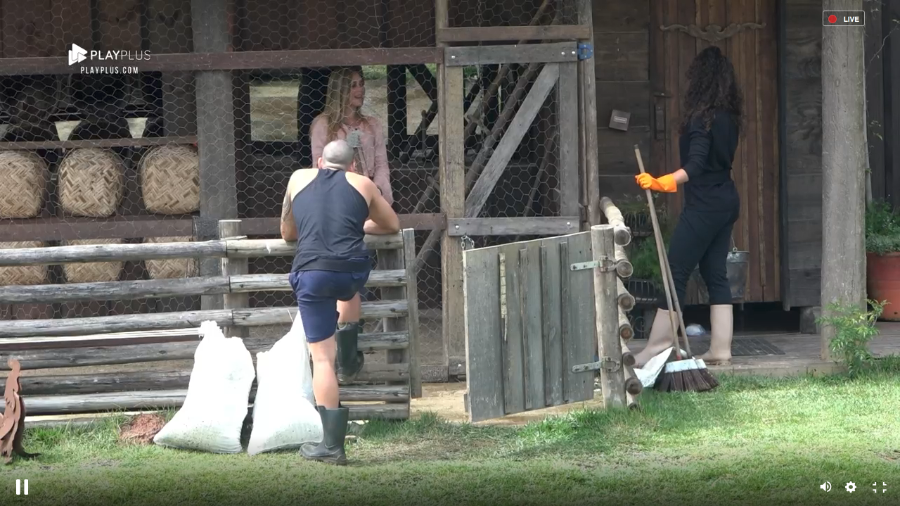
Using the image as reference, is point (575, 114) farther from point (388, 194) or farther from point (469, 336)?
point (469, 336)

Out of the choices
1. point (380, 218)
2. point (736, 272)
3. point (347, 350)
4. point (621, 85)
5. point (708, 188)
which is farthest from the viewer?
point (621, 85)

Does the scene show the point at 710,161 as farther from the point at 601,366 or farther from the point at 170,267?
the point at 170,267

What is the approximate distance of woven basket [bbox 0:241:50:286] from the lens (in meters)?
9.04

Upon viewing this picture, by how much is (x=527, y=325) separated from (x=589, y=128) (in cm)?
189

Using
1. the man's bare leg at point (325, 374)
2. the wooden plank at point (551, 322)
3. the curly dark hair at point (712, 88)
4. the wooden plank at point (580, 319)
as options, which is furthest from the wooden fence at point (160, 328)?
the curly dark hair at point (712, 88)

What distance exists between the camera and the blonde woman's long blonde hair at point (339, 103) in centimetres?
818

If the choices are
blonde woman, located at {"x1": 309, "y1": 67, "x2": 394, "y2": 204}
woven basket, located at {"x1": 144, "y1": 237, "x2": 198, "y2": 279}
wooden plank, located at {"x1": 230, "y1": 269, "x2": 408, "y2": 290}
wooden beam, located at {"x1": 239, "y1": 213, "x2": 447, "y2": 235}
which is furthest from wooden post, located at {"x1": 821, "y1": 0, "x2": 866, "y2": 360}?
woven basket, located at {"x1": 144, "y1": 237, "x2": 198, "y2": 279}

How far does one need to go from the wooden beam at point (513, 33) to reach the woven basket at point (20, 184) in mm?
3156

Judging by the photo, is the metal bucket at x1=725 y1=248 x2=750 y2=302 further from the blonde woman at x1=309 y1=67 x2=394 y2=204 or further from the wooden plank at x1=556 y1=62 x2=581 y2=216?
the blonde woman at x1=309 y1=67 x2=394 y2=204

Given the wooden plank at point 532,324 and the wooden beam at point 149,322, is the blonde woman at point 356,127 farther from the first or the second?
the wooden plank at point 532,324

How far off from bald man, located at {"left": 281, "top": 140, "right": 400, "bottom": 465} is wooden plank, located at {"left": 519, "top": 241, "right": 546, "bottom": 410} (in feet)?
3.21

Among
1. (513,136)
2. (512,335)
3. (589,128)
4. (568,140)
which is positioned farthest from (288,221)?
(589,128)

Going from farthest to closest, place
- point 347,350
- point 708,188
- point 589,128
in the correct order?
point 589,128
point 708,188
point 347,350

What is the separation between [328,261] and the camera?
20.8 ft
